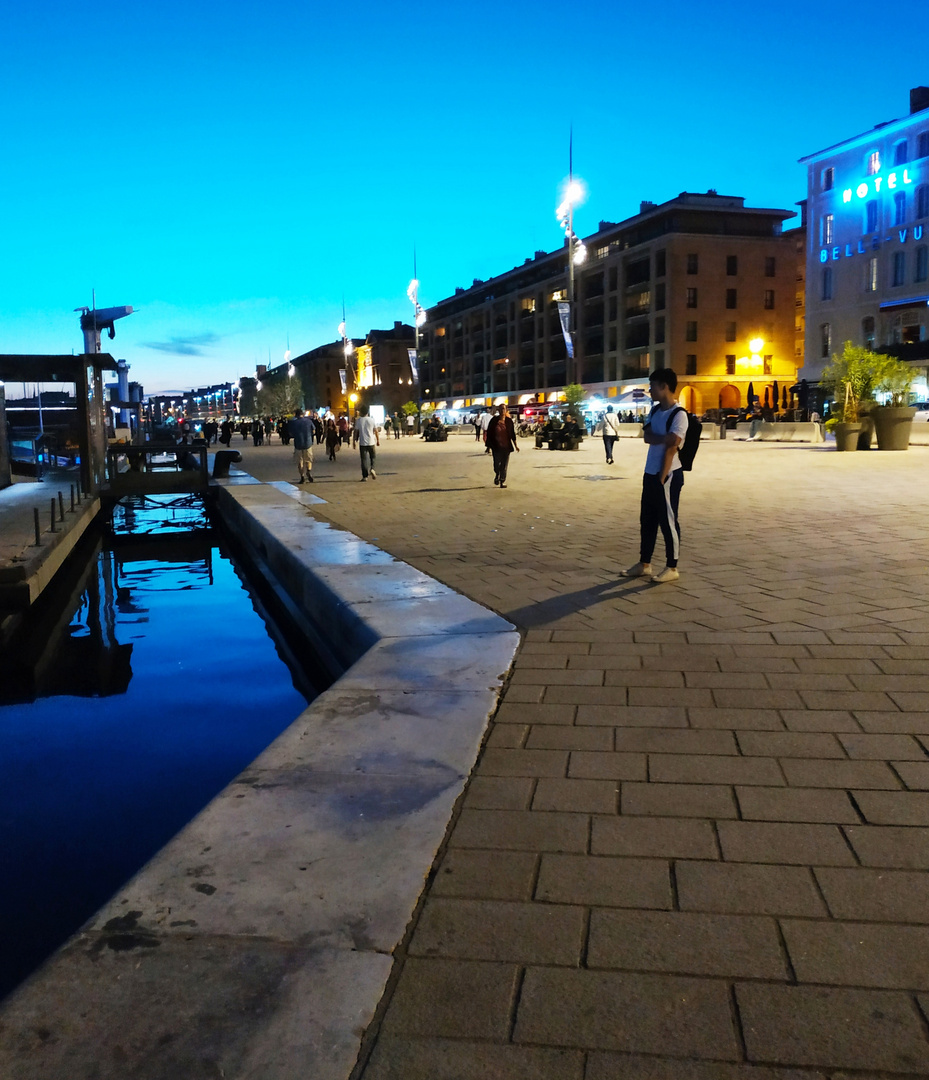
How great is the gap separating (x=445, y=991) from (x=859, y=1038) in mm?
838

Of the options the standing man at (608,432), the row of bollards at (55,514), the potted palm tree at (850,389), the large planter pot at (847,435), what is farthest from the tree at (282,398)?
the row of bollards at (55,514)

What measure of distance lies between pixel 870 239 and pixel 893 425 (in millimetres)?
38136

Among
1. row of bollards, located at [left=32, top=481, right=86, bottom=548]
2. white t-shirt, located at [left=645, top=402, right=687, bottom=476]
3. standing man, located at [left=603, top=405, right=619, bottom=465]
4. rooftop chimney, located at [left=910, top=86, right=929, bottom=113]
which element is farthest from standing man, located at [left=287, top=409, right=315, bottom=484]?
rooftop chimney, located at [left=910, top=86, right=929, bottom=113]

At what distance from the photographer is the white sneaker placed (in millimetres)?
6742

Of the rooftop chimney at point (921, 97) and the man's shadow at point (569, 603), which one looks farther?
the rooftop chimney at point (921, 97)

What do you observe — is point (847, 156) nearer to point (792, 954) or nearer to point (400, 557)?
point (400, 557)

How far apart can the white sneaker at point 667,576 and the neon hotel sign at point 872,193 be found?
5318cm

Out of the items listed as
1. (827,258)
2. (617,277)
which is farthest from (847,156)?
(617,277)

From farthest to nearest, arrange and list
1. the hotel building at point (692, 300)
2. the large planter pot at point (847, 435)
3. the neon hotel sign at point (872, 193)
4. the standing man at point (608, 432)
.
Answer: the hotel building at point (692, 300)
the neon hotel sign at point (872, 193)
the large planter pot at point (847, 435)
the standing man at point (608, 432)

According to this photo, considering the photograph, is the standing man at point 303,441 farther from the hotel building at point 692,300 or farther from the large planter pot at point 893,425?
the hotel building at point 692,300

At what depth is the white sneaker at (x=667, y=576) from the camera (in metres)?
6.74

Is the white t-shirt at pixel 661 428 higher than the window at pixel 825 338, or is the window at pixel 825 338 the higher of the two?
the window at pixel 825 338

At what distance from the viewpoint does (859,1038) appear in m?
1.80

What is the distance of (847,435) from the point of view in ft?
75.6
